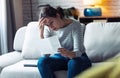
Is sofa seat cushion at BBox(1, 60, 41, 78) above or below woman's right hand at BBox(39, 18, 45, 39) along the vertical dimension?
below

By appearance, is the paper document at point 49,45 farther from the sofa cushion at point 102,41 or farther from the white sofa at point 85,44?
the sofa cushion at point 102,41

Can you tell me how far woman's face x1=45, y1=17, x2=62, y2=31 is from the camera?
225 centimetres

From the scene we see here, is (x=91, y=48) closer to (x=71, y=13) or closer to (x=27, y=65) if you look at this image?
(x=27, y=65)

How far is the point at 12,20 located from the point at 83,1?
1319 mm

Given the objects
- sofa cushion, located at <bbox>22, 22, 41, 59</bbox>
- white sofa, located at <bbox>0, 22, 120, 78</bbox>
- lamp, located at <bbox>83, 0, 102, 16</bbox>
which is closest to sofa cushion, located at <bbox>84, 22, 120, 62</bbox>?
white sofa, located at <bbox>0, 22, 120, 78</bbox>

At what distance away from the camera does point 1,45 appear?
423 cm

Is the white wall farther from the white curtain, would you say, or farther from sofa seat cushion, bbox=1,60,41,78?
sofa seat cushion, bbox=1,60,41,78

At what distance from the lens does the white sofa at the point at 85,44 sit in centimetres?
233

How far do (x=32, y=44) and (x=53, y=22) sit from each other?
1.79 ft

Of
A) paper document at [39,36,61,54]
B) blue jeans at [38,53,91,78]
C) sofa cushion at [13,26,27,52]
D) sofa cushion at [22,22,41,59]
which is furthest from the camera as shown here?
sofa cushion at [13,26,27,52]

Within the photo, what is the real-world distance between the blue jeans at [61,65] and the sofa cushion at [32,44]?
0.42m

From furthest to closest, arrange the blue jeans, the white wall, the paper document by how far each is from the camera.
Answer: the white wall → the paper document → the blue jeans

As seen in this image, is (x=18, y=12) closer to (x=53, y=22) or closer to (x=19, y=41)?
(x=19, y=41)

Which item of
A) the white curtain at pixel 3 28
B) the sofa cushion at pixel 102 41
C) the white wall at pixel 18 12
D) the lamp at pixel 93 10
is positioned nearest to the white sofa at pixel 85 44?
the sofa cushion at pixel 102 41
